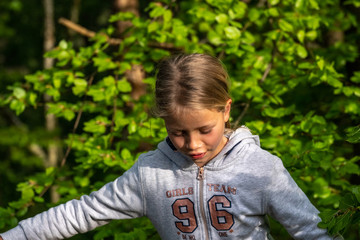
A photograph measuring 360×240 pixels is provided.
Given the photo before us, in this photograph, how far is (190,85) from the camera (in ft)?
6.04

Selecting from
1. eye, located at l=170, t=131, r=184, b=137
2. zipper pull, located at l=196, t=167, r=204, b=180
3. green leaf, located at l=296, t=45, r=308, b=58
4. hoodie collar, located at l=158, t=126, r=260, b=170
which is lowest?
zipper pull, located at l=196, t=167, r=204, b=180

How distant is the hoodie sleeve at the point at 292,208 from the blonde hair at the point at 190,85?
372mm

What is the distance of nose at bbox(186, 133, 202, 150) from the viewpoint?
181cm

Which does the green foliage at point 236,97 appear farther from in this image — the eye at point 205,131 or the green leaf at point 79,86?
the eye at point 205,131

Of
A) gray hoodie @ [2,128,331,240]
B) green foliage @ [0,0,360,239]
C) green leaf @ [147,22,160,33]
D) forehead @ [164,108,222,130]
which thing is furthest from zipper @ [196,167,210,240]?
green leaf @ [147,22,160,33]

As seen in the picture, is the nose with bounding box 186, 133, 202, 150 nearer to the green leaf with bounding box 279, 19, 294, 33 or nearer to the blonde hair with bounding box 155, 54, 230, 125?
the blonde hair with bounding box 155, 54, 230, 125

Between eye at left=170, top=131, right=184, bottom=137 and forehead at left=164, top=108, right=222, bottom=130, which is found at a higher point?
forehead at left=164, top=108, right=222, bottom=130

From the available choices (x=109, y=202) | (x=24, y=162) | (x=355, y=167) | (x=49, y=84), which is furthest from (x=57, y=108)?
(x=24, y=162)

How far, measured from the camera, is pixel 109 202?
2064 mm

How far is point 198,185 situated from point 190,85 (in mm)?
422

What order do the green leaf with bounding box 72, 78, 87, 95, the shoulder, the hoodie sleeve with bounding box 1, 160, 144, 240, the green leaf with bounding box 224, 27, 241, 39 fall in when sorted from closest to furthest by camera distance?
the shoulder, the hoodie sleeve with bounding box 1, 160, 144, 240, the green leaf with bounding box 224, 27, 241, 39, the green leaf with bounding box 72, 78, 87, 95

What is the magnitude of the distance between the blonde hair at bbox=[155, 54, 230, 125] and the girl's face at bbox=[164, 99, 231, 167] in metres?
0.03

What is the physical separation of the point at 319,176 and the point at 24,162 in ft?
28.2

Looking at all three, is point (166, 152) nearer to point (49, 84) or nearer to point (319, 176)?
point (319, 176)
